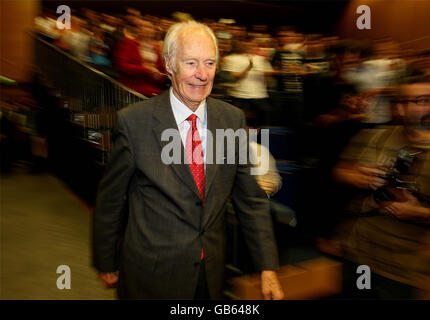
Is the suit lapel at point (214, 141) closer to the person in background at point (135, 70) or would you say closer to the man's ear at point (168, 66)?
the man's ear at point (168, 66)

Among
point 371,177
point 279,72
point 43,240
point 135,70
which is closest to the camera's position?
point 371,177

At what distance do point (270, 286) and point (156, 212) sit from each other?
612mm

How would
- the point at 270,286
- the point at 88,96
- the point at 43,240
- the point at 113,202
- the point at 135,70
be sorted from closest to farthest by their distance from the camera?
the point at 113,202 < the point at 270,286 < the point at 43,240 < the point at 135,70 < the point at 88,96

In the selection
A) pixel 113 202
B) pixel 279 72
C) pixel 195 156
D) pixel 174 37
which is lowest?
pixel 113 202

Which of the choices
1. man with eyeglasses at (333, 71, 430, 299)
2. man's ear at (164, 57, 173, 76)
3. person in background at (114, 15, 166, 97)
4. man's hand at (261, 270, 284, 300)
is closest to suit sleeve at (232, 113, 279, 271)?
man's hand at (261, 270, 284, 300)

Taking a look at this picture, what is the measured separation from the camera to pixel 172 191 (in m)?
1.69

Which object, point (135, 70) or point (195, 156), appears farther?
point (135, 70)

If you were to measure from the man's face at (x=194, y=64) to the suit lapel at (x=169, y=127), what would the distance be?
95 millimetres

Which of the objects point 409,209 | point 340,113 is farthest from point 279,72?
point 409,209

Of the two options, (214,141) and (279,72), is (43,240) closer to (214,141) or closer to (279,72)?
(214,141)

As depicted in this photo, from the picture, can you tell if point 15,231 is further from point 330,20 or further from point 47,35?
point 330,20

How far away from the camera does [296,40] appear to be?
7.86 metres

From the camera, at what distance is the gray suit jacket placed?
1707mm

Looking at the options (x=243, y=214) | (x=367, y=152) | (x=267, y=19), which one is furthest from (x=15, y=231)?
(x=267, y=19)
